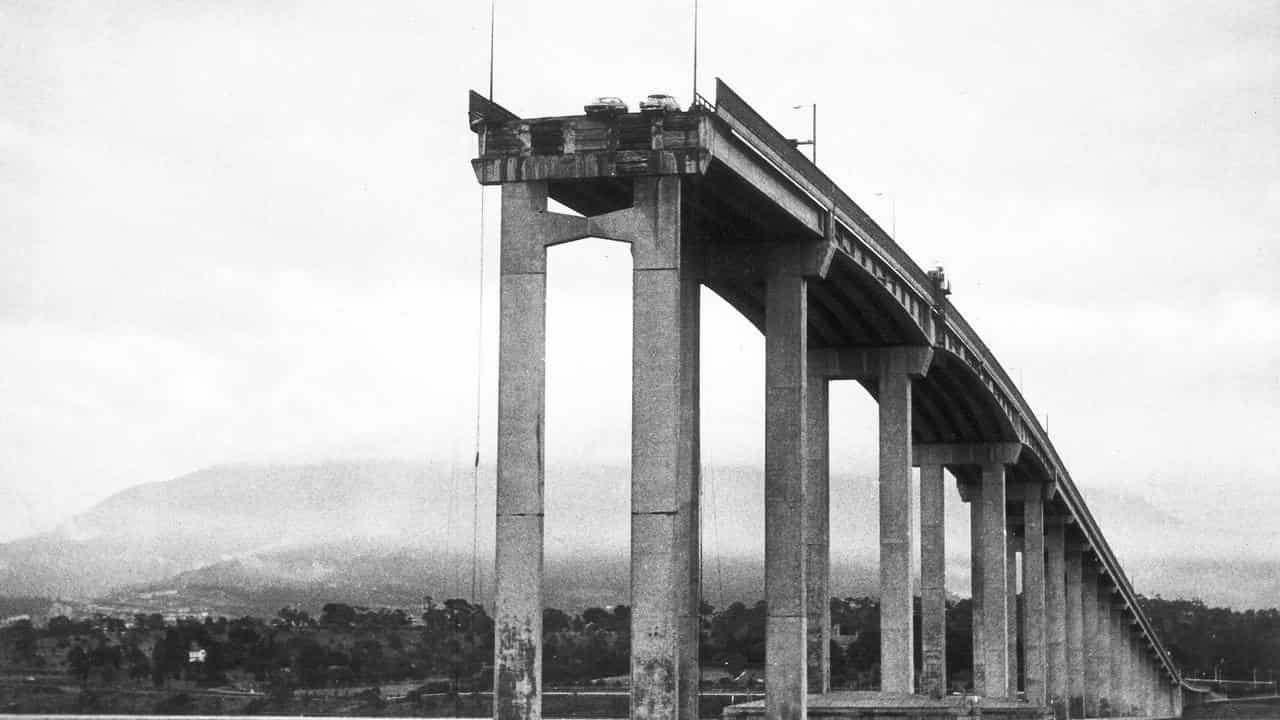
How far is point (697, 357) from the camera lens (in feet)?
200

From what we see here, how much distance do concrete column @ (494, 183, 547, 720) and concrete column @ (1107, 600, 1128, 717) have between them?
4615 inches

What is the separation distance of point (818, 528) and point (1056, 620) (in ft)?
183

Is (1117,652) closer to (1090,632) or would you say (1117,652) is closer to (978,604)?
(1090,632)

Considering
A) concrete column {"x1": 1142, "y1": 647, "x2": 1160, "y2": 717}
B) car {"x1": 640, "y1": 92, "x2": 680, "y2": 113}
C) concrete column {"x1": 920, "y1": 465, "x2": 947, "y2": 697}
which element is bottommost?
concrete column {"x1": 1142, "y1": 647, "x2": 1160, "y2": 717}

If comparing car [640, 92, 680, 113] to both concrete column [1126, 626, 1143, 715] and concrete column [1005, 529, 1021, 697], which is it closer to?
concrete column [1005, 529, 1021, 697]

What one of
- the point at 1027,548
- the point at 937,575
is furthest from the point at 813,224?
the point at 1027,548

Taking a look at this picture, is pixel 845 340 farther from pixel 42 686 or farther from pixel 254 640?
pixel 254 640

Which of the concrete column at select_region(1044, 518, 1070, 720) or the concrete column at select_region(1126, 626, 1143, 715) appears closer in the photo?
the concrete column at select_region(1044, 518, 1070, 720)

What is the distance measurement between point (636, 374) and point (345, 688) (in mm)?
110364

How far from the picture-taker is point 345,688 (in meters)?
154

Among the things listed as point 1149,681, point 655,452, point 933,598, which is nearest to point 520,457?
point 655,452

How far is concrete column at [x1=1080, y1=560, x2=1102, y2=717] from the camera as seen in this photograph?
5743 inches

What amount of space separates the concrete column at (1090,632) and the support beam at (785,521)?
3570 inches

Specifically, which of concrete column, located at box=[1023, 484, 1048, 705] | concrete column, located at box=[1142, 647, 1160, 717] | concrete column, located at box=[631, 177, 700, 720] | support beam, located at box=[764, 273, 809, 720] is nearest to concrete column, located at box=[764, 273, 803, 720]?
support beam, located at box=[764, 273, 809, 720]
